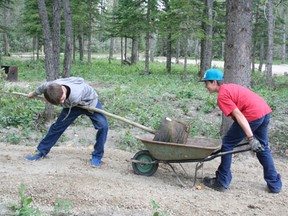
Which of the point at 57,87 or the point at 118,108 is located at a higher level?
the point at 57,87

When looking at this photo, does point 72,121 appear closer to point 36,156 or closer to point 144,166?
point 36,156

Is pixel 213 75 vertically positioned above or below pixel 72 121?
above

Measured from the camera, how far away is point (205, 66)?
1944cm

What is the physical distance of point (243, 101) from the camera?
5.19 meters

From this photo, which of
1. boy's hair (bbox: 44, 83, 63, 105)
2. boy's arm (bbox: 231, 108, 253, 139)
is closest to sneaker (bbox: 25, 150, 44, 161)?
boy's hair (bbox: 44, 83, 63, 105)

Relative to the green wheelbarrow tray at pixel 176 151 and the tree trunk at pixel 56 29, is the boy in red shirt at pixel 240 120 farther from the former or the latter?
the tree trunk at pixel 56 29

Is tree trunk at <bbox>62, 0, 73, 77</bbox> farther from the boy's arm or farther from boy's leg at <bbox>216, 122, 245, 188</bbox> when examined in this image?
the boy's arm

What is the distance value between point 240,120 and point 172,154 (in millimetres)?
1106

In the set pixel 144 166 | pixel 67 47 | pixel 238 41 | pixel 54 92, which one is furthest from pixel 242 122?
pixel 67 47

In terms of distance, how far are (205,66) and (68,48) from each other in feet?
27.1

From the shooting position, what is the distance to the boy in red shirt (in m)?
5.02

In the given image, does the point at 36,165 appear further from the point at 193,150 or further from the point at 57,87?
the point at 193,150

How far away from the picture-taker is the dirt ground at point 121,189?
4.77 m

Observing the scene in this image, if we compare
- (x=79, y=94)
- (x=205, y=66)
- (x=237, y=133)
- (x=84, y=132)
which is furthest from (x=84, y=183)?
(x=205, y=66)
